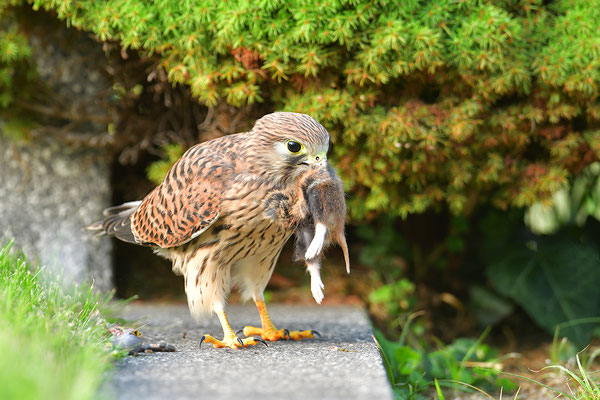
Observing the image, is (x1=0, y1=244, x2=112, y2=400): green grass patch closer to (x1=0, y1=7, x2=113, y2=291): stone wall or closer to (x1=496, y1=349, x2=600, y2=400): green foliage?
(x1=0, y1=7, x2=113, y2=291): stone wall

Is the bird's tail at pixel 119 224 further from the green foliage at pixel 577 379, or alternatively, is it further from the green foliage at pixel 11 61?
the green foliage at pixel 577 379

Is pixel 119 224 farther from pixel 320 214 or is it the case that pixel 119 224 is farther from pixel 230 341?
pixel 320 214

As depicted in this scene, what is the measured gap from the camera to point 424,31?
10.1 ft

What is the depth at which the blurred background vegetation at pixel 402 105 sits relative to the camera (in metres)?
3.18

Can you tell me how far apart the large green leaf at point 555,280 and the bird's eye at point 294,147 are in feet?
6.85

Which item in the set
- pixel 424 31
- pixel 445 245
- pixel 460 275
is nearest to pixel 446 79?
pixel 424 31

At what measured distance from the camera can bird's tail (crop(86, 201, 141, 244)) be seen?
3416mm

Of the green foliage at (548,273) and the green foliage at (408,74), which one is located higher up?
the green foliage at (408,74)

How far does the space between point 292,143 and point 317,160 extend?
0.40ft

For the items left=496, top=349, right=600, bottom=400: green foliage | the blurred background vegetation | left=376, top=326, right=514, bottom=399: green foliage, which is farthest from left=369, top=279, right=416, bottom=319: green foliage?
left=496, top=349, right=600, bottom=400: green foliage

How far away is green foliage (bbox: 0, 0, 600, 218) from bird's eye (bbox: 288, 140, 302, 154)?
1.88ft

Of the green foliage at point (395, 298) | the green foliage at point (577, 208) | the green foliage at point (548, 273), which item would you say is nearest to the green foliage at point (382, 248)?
the green foliage at point (395, 298)

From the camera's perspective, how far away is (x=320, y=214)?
2.76m

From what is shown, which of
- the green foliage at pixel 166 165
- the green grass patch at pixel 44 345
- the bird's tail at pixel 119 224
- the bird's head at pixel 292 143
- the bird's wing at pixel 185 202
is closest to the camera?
the green grass patch at pixel 44 345
